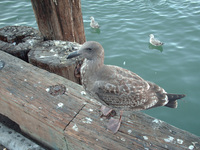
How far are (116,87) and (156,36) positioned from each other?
6.61 meters

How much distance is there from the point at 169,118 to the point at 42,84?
3.76 meters

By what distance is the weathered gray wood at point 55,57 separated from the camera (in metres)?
3.01

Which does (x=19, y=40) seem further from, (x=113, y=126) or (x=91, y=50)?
(x=113, y=126)

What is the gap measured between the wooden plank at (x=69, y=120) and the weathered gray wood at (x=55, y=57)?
16 centimetres

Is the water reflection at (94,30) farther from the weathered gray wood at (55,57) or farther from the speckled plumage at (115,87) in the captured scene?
the speckled plumage at (115,87)

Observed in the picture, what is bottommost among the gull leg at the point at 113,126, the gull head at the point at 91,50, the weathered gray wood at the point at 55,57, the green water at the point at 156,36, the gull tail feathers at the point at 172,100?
the green water at the point at 156,36

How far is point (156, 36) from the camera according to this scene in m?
8.50

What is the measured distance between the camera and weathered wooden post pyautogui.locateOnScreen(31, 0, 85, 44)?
10.4ft

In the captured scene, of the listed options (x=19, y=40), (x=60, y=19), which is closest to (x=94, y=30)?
(x=19, y=40)

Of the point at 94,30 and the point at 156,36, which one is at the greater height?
the point at 94,30

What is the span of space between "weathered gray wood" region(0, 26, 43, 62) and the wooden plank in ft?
1.77

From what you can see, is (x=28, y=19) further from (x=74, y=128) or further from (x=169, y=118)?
(x=74, y=128)

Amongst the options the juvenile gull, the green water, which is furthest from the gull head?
the green water

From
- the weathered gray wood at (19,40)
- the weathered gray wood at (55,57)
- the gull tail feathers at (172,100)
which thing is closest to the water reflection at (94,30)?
the weathered gray wood at (19,40)
